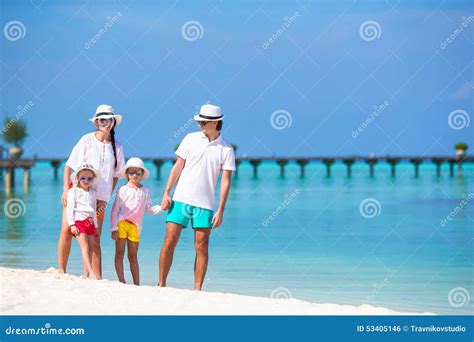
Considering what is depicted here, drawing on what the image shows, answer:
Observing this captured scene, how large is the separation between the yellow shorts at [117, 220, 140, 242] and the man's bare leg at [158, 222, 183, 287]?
1.72ft

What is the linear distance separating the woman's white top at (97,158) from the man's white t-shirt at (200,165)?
2.14ft

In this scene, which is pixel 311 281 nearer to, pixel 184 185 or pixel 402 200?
pixel 184 185

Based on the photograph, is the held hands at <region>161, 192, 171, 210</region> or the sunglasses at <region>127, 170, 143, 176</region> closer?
the held hands at <region>161, 192, 171, 210</region>

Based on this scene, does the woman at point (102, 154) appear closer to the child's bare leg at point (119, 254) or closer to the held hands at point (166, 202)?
the child's bare leg at point (119, 254)

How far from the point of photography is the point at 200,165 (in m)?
7.91

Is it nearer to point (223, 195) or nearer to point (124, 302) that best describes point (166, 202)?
point (223, 195)

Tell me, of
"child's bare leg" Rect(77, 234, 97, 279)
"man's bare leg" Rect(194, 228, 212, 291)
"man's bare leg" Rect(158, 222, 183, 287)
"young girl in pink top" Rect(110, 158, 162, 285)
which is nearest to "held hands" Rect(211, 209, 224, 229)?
"man's bare leg" Rect(194, 228, 212, 291)

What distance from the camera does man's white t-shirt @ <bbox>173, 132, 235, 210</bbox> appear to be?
7.89 metres

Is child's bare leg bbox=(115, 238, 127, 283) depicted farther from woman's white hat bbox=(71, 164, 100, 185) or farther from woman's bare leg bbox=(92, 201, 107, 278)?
woman's white hat bbox=(71, 164, 100, 185)

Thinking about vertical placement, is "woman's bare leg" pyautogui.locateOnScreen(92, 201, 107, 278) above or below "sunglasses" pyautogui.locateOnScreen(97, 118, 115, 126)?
below

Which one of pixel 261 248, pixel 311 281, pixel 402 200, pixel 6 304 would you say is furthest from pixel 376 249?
pixel 402 200

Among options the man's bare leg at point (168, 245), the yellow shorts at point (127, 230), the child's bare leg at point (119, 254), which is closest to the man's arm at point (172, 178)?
the man's bare leg at point (168, 245)

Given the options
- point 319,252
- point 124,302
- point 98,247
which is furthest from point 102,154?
point 319,252

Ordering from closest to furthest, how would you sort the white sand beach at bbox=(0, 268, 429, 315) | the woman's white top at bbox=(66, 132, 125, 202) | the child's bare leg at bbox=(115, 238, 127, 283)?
1. the white sand beach at bbox=(0, 268, 429, 315)
2. the woman's white top at bbox=(66, 132, 125, 202)
3. the child's bare leg at bbox=(115, 238, 127, 283)
